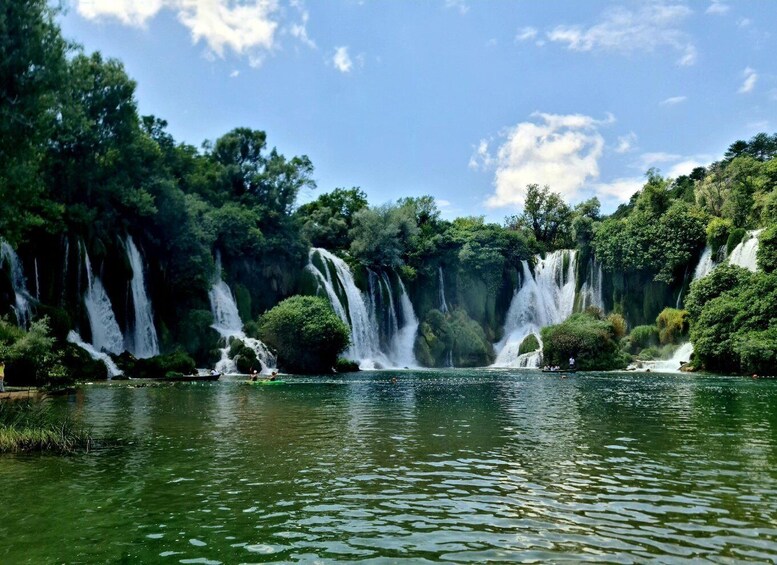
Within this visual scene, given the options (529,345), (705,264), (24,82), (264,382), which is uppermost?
(705,264)

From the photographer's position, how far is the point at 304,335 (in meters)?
44.2

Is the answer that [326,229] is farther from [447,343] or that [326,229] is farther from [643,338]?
[643,338]

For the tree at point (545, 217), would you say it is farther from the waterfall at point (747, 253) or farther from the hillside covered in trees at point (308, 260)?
the waterfall at point (747, 253)

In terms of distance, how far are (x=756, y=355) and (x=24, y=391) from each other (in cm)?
3946

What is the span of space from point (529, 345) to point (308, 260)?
21.6 m

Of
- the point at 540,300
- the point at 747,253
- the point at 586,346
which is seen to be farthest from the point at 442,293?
the point at 747,253

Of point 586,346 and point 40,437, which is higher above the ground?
point 586,346

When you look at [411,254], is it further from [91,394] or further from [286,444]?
[286,444]

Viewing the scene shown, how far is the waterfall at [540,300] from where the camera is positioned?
63344mm

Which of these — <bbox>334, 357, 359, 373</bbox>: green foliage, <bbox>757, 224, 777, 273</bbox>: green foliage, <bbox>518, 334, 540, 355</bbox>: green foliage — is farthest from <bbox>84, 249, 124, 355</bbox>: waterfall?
<bbox>757, 224, 777, 273</bbox>: green foliage

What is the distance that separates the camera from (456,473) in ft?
35.1

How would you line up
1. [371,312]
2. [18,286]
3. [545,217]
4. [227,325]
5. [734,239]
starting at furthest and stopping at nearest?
[545,217] → [371,312] → [734,239] → [227,325] → [18,286]

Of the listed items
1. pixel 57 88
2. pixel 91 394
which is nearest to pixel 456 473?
pixel 57 88

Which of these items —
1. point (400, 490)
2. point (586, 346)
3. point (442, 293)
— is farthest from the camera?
point (442, 293)
